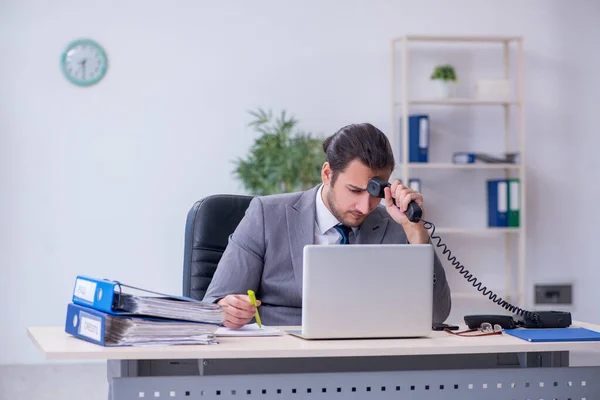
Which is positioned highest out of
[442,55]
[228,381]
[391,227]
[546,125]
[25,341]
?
[442,55]

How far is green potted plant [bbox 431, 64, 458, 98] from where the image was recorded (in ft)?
15.3

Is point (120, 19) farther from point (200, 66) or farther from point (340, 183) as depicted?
point (340, 183)

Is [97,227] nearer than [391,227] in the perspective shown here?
No

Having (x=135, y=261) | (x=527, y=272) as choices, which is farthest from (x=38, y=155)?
(x=527, y=272)

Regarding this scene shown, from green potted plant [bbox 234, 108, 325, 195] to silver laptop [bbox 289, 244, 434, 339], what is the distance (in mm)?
2488

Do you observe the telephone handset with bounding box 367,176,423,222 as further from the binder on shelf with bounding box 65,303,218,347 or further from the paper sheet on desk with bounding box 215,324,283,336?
the binder on shelf with bounding box 65,303,218,347

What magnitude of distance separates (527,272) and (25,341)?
296cm

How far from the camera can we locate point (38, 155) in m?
4.55

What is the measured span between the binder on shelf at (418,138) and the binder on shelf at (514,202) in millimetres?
514

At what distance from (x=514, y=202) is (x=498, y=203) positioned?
0.30 feet

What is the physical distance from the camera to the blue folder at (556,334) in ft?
6.06

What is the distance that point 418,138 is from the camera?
15.1ft

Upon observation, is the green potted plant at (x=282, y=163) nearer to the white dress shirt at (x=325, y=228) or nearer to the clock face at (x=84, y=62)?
the clock face at (x=84, y=62)

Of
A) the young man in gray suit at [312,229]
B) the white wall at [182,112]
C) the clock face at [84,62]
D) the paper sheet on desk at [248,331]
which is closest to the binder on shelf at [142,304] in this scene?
the paper sheet on desk at [248,331]
